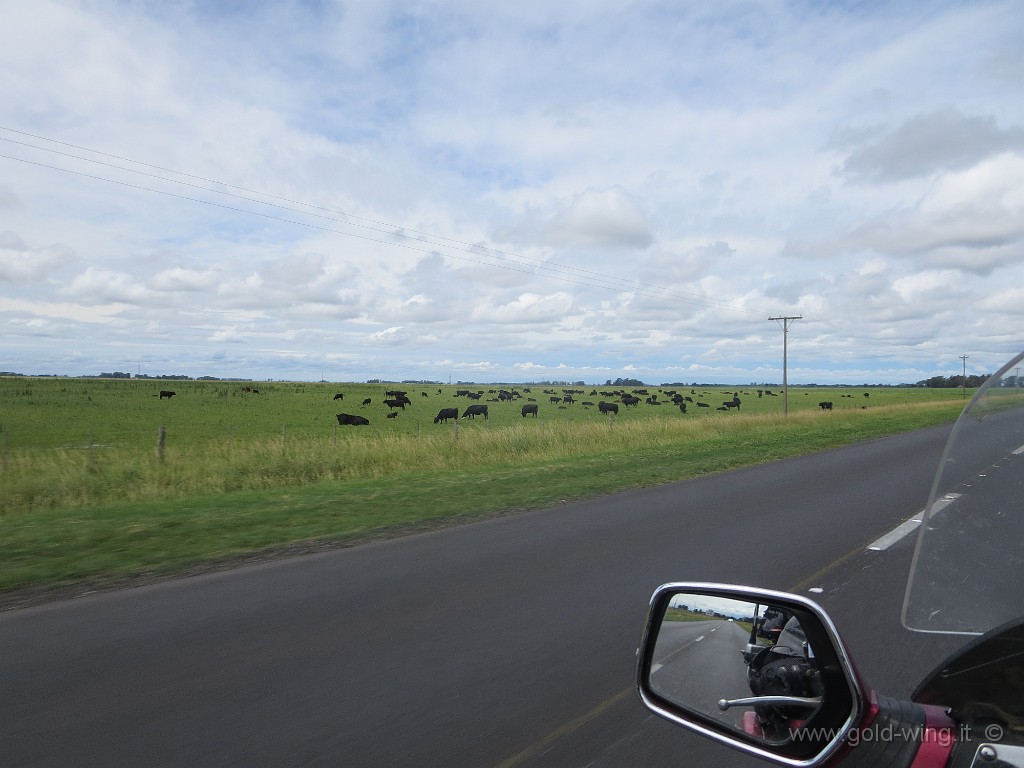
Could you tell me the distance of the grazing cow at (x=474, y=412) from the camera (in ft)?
177

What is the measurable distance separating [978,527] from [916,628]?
1.15 feet

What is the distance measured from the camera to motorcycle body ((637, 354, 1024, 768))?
5.38 ft

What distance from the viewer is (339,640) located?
5.38 metres

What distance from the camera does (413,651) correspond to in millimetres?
5102

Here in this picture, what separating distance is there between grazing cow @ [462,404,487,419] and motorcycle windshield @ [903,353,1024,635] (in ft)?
169

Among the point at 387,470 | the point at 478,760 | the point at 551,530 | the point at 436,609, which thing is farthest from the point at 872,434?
the point at 478,760

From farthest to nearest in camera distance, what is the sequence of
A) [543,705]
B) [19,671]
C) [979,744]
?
[19,671], [543,705], [979,744]

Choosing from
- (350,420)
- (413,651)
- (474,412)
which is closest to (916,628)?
(413,651)

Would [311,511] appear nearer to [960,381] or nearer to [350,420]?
[960,381]

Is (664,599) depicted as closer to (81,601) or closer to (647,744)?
(647,744)

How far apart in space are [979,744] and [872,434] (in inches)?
1175

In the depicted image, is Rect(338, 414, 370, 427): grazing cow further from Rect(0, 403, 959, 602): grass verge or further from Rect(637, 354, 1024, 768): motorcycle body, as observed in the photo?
Rect(637, 354, 1024, 768): motorcycle body

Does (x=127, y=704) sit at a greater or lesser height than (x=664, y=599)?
lesser

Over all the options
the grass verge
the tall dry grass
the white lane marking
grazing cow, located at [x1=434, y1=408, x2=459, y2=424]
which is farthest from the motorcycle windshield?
grazing cow, located at [x1=434, y1=408, x2=459, y2=424]
